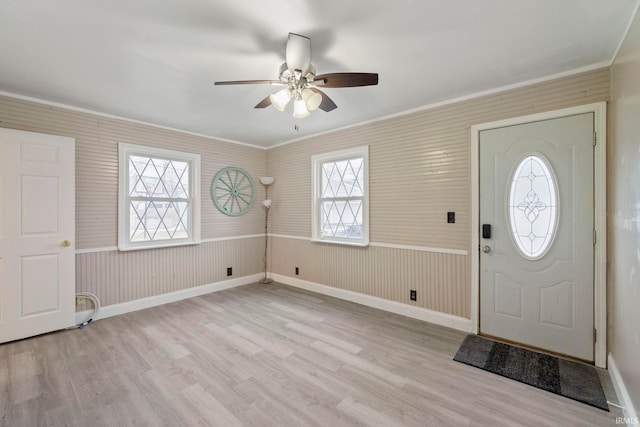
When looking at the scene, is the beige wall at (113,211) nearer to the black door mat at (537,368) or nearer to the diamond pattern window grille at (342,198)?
the diamond pattern window grille at (342,198)

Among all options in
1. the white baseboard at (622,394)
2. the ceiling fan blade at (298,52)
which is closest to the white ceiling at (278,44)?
the ceiling fan blade at (298,52)

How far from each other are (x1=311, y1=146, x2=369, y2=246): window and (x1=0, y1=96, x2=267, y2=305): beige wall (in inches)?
62.2

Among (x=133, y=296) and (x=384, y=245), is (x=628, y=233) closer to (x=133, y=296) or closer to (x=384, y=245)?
(x=384, y=245)

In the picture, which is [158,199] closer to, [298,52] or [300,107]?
[300,107]

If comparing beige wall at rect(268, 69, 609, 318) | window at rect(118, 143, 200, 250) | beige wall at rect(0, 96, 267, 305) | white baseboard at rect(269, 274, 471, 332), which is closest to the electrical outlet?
beige wall at rect(268, 69, 609, 318)

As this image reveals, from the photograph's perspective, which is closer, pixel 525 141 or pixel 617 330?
pixel 617 330

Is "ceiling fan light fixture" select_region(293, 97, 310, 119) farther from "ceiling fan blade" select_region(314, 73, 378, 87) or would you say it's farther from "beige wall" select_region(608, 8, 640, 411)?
"beige wall" select_region(608, 8, 640, 411)

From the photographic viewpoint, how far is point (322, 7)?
166 centimetres

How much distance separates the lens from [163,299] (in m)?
3.94

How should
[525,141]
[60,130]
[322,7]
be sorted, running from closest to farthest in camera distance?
[322,7] < [525,141] < [60,130]

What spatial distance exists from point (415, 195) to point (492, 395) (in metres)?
2.04

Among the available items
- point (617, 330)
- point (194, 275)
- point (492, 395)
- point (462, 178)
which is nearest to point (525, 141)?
point (462, 178)

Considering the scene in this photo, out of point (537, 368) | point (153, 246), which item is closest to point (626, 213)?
point (537, 368)

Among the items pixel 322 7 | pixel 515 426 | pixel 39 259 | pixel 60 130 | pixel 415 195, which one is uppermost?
pixel 322 7
